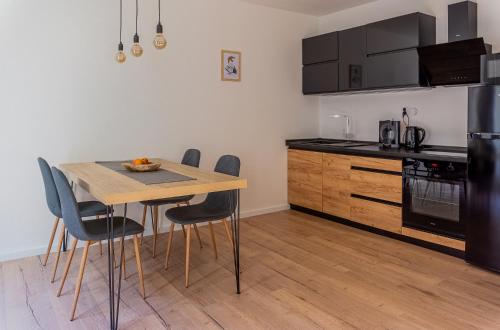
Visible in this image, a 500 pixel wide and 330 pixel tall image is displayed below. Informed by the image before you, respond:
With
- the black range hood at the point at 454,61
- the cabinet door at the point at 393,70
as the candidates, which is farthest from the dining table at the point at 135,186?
the black range hood at the point at 454,61

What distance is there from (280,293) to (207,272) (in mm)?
640

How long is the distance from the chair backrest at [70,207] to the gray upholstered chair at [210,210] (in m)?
0.67

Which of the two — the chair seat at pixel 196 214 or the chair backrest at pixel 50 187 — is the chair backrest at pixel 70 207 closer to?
the chair backrest at pixel 50 187

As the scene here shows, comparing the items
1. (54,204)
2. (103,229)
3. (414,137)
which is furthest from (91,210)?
(414,137)

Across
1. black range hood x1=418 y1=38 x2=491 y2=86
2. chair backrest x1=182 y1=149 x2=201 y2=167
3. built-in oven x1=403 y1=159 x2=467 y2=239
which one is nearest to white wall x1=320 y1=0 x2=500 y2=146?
black range hood x1=418 y1=38 x2=491 y2=86

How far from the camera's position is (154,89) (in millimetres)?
3891

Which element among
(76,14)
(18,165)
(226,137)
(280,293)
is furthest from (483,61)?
(18,165)

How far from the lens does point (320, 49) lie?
181 inches

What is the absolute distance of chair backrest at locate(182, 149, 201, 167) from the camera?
12.0ft

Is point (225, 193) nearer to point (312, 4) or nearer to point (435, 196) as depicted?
point (435, 196)

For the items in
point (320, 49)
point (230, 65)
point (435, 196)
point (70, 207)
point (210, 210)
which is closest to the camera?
point (70, 207)

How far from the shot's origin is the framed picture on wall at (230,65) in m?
4.32

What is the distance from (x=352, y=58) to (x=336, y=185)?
135 cm

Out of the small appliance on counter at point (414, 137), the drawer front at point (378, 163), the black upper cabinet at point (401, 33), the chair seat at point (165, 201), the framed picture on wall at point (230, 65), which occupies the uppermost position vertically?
the black upper cabinet at point (401, 33)
